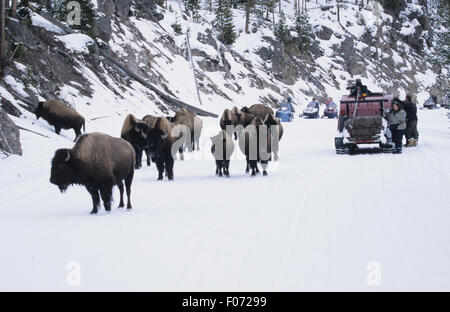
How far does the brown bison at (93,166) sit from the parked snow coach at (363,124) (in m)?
10.3

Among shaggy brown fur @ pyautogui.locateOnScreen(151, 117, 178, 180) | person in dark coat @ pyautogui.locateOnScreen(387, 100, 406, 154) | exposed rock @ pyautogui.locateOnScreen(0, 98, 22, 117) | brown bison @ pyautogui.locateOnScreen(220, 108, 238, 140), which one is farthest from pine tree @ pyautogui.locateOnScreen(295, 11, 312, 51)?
shaggy brown fur @ pyautogui.locateOnScreen(151, 117, 178, 180)

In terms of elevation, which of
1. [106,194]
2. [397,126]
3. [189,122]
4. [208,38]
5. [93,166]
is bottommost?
[106,194]

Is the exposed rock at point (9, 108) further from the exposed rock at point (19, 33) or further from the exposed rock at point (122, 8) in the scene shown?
the exposed rock at point (122, 8)

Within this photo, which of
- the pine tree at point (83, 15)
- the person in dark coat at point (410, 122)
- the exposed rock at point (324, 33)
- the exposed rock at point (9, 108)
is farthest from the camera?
the exposed rock at point (324, 33)

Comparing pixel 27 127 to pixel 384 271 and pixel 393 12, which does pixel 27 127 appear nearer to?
pixel 384 271

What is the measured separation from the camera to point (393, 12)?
325ft

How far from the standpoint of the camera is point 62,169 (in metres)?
7.88

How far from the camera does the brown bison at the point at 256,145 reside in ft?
41.1

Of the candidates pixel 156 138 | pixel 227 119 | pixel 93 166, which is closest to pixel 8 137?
pixel 156 138

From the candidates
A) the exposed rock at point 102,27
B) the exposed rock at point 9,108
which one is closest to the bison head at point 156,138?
the exposed rock at point 9,108

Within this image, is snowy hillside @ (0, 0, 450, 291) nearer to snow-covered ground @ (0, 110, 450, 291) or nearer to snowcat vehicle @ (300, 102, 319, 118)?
snow-covered ground @ (0, 110, 450, 291)

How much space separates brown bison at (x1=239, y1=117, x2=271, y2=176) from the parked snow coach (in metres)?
4.81

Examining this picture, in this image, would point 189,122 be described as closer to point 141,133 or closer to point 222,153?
point 141,133

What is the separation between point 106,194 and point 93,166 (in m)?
0.52
